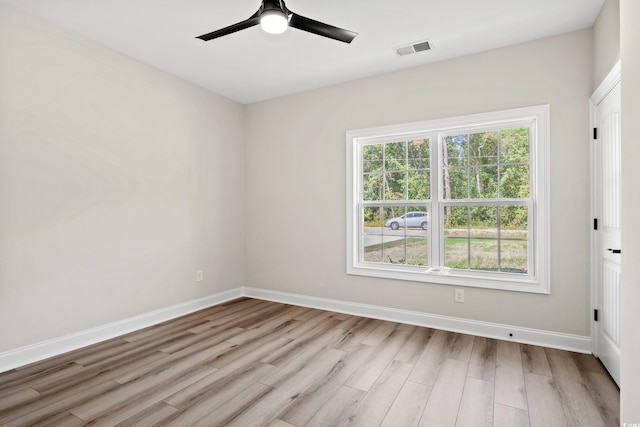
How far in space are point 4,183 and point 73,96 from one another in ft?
3.08

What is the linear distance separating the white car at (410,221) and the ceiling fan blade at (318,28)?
2031 mm

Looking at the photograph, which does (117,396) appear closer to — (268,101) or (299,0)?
(299,0)

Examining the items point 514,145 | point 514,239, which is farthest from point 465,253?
point 514,145

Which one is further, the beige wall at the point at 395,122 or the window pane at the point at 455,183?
the window pane at the point at 455,183

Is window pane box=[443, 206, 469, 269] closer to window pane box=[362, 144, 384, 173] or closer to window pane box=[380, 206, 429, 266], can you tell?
window pane box=[380, 206, 429, 266]

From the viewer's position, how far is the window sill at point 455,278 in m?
3.12

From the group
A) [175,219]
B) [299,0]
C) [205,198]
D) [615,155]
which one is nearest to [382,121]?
[299,0]

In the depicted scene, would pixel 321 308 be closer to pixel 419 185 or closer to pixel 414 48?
pixel 419 185

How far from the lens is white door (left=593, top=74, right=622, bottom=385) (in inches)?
94.4

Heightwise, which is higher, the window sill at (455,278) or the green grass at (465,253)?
the green grass at (465,253)

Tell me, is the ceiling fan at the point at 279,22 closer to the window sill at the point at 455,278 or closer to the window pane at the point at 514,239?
the window pane at the point at 514,239

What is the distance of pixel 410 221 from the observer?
3809 millimetres

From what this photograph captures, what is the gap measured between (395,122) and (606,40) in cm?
183

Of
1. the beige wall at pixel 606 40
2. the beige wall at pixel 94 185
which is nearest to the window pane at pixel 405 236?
the beige wall at pixel 606 40
